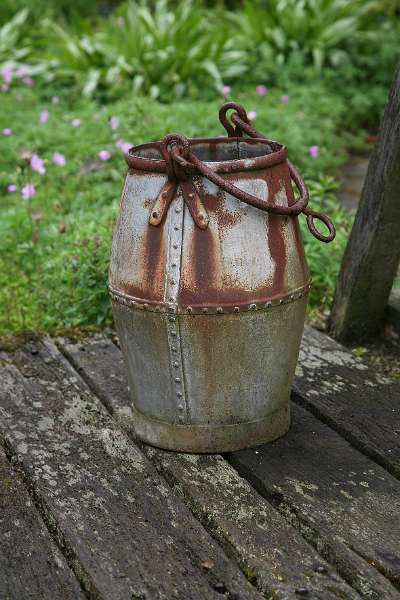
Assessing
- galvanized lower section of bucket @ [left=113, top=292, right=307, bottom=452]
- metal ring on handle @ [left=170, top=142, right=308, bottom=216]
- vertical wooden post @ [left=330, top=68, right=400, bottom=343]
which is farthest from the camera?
vertical wooden post @ [left=330, top=68, right=400, bottom=343]

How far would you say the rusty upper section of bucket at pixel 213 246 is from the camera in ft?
7.56

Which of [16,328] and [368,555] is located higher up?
[368,555]

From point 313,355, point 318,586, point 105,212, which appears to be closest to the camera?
point 318,586

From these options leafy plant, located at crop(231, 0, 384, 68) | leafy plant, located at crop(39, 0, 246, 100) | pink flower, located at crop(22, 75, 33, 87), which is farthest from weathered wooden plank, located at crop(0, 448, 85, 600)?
leafy plant, located at crop(231, 0, 384, 68)

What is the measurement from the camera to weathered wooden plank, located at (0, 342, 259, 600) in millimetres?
2004

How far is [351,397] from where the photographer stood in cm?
288

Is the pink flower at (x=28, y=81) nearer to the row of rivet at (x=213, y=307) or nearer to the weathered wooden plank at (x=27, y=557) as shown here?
the row of rivet at (x=213, y=307)

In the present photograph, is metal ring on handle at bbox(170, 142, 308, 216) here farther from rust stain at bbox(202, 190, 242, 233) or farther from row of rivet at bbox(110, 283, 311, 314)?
row of rivet at bbox(110, 283, 311, 314)

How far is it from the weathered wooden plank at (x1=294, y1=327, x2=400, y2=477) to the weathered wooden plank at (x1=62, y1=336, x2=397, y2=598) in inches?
17.2

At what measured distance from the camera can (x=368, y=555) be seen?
6.81ft

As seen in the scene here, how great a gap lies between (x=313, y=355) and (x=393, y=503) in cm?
97

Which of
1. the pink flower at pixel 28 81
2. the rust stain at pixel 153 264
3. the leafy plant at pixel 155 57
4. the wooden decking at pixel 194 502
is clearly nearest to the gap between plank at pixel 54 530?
the wooden decking at pixel 194 502

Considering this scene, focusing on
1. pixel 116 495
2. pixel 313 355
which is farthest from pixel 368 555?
pixel 313 355

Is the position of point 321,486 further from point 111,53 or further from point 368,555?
point 111,53
